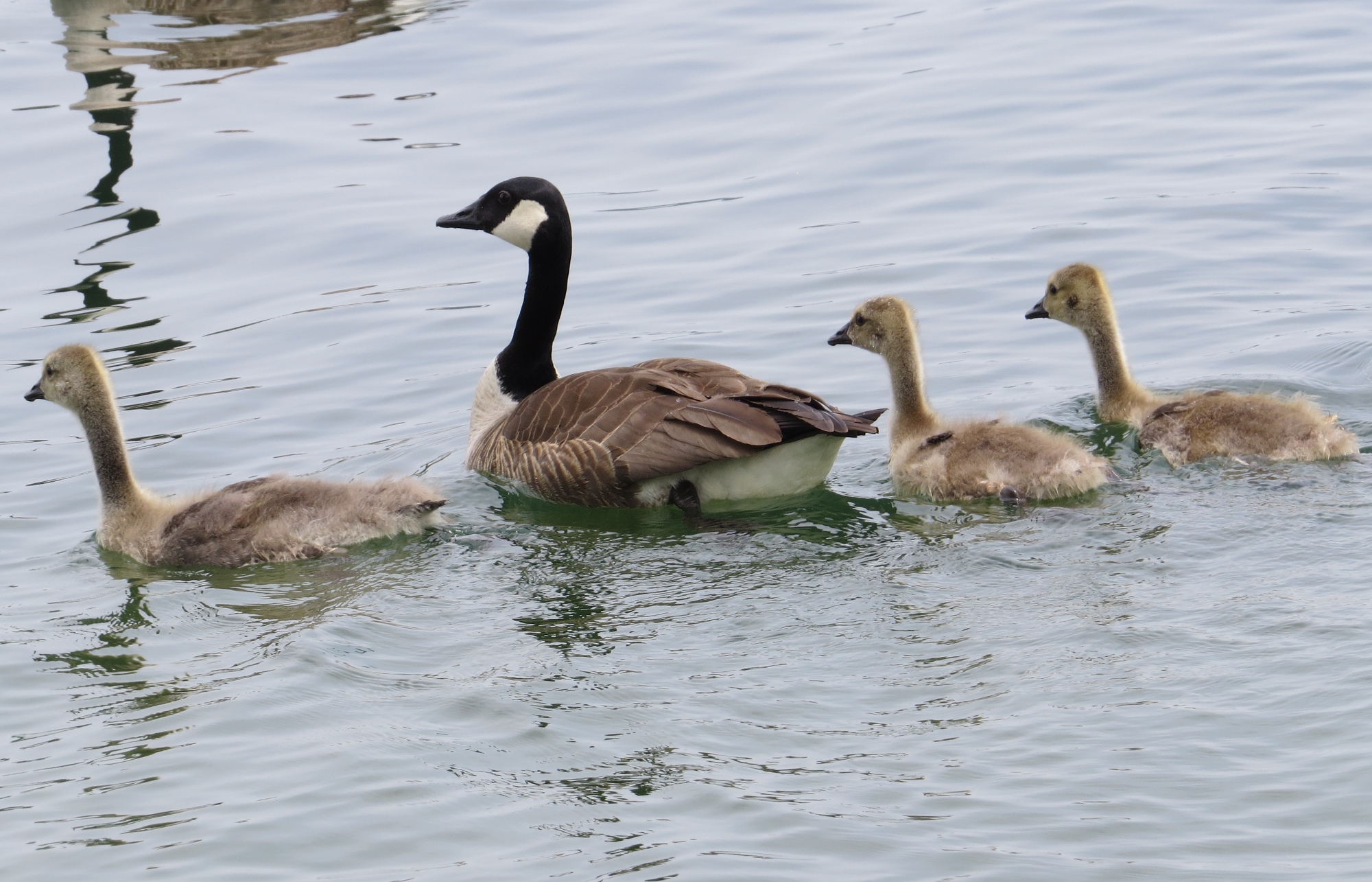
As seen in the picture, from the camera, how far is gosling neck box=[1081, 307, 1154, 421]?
10.8 metres

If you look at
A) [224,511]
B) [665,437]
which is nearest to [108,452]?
[224,511]

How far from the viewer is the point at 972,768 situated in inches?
259

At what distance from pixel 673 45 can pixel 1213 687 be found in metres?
15.7

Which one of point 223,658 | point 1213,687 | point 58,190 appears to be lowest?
point 1213,687

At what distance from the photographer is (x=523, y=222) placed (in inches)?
452

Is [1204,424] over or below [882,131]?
below

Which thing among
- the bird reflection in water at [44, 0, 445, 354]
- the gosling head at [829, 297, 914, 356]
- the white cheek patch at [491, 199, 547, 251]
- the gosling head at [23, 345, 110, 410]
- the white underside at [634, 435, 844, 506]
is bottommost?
the white underside at [634, 435, 844, 506]

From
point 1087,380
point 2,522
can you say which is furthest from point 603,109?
point 2,522

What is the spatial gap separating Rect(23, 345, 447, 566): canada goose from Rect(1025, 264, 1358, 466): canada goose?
419 centimetres

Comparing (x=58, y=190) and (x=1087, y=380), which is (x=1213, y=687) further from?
(x=58, y=190)

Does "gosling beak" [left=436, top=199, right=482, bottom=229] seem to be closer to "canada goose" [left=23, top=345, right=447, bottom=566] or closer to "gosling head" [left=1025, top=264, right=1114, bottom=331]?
"canada goose" [left=23, top=345, right=447, bottom=566]

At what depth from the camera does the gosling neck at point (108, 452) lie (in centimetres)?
974

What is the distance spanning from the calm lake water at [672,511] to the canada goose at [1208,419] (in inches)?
6.1

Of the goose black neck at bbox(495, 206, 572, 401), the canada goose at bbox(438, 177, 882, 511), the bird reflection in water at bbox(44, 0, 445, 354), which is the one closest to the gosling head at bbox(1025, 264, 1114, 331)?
the canada goose at bbox(438, 177, 882, 511)
